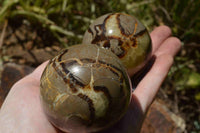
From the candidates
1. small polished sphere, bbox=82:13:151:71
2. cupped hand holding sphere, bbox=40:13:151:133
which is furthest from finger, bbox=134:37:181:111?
cupped hand holding sphere, bbox=40:13:151:133

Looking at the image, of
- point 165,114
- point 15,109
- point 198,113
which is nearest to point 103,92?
point 15,109

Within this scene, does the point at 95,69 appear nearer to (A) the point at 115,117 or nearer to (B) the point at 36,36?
(A) the point at 115,117

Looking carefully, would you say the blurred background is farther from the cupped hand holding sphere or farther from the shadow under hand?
the cupped hand holding sphere

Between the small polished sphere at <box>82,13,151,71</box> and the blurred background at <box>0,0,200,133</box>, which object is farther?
the blurred background at <box>0,0,200,133</box>

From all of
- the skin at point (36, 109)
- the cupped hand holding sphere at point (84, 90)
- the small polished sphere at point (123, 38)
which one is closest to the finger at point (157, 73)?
the skin at point (36, 109)

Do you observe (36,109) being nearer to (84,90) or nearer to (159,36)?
(84,90)

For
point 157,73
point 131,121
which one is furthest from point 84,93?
point 157,73
